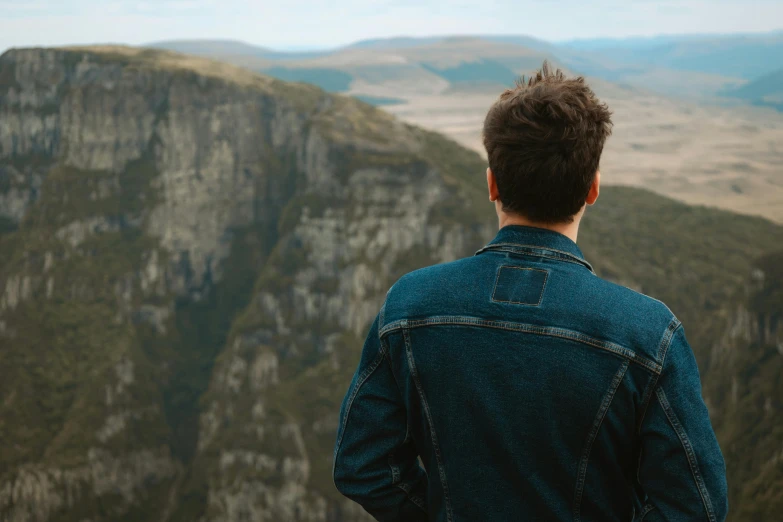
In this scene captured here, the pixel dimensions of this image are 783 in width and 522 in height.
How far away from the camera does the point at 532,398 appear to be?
13.1 ft

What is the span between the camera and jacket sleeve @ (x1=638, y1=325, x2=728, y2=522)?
3.84 m

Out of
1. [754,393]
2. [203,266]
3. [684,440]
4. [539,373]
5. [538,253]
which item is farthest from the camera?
[203,266]

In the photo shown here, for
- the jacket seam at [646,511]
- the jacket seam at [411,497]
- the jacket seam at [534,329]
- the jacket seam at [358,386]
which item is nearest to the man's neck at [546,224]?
the jacket seam at [534,329]

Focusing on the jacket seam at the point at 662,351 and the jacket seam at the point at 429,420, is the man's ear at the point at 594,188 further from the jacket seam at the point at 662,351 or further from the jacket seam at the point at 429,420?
the jacket seam at the point at 429,420

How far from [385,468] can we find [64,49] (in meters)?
131

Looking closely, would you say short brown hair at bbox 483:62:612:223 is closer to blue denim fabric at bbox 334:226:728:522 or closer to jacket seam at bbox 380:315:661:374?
blue denim fabric at bbox 334:226:728:522

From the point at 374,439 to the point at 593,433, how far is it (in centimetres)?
122

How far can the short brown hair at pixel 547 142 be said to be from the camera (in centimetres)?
401

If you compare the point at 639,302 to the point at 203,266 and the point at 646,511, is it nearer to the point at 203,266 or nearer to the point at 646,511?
the point at 646,511

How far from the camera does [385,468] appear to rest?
4500mm

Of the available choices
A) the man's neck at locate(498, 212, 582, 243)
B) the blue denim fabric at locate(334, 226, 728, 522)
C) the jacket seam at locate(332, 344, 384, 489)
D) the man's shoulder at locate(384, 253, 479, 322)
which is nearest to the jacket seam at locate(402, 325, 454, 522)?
the blue denim fabric at locate(334, 226, 728, 522)

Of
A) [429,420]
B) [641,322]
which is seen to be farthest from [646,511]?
[429,420]

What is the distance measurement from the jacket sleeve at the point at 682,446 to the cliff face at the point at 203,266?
9521 cm

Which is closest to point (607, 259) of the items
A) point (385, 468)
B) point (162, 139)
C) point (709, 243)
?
point (709, 243)
